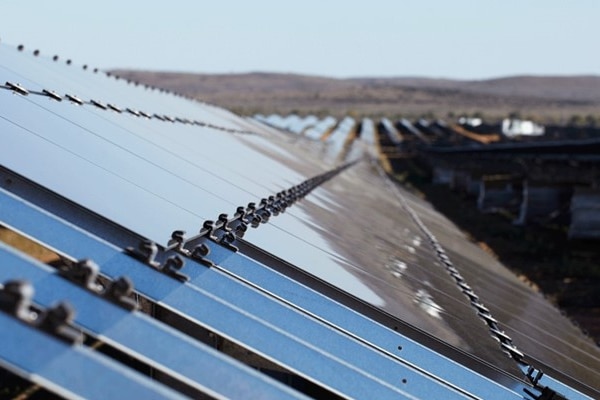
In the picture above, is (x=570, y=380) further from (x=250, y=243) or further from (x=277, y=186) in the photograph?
(x=277, y=186)

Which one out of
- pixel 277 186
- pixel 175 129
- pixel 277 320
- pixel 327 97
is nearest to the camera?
pixel 277 320

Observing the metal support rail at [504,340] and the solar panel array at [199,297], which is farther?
the metal support rail at [504,340]

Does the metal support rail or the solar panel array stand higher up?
the solar panel array

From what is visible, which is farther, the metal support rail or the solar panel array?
the metal support rail

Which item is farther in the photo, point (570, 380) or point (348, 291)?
point (570, 380)

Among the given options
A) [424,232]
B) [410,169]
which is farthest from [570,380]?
[410,169]

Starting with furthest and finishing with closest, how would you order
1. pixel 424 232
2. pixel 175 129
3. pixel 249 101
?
pixel 249 101 → pixel 424 232 → pixel 175 129

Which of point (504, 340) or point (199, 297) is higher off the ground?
point (199, 297)

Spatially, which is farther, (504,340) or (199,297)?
(504,340)
